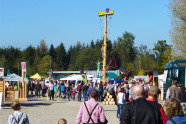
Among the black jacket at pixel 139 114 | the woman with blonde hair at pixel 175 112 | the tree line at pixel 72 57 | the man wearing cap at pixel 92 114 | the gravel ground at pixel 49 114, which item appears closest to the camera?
the woman with blonde hair at pixel 175 112

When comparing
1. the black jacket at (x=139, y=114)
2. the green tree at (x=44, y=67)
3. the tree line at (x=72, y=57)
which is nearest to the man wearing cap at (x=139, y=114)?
the black jacket at (x=139, y=114)

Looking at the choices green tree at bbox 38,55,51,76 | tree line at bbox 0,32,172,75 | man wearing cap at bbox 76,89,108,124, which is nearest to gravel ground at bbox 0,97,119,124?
man wearing cap at bbox 76,89,108,124

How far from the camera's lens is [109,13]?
42500 mm

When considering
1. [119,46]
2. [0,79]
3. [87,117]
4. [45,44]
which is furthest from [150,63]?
[45,44]

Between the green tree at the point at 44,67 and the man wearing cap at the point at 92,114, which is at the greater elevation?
the green tree at the point at 44,67

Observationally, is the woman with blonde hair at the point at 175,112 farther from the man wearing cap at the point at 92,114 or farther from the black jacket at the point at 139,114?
the man wearing cap at the point at 92,114

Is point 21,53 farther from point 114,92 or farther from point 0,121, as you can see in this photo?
point 0,121

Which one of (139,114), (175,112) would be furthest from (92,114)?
(175,112)

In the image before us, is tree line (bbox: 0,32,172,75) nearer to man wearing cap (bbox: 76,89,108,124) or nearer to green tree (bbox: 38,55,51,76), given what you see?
green tree (bbox: 38,55,51,76)

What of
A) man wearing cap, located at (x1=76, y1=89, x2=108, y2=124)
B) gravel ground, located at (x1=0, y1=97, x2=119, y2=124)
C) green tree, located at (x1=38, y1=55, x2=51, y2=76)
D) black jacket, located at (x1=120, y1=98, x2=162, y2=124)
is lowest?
gravel ground, located at (x1=0, y1=97, x2=119, y2=124)

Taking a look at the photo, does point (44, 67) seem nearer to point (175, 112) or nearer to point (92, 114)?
point (92, 114)

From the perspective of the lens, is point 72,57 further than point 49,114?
Yes

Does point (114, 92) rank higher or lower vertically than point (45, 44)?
lower

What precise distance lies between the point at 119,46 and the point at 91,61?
10.7 m
